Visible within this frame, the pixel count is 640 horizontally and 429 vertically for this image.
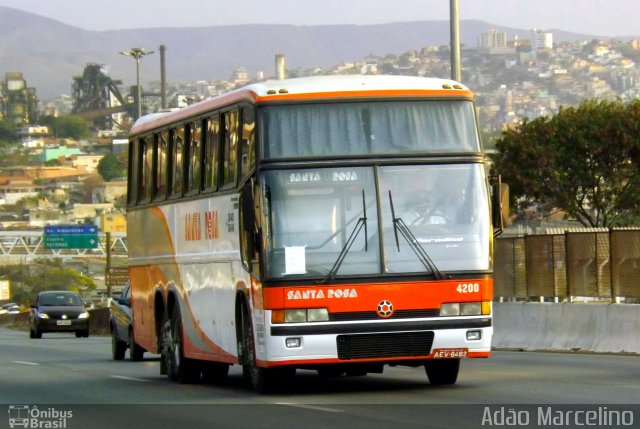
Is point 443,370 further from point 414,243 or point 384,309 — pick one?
point 414,243

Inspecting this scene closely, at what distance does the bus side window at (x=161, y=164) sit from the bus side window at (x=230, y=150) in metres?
3.31

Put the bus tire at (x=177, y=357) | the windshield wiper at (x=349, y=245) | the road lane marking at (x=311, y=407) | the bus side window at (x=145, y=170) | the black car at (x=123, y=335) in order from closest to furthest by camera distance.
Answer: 1. the road lane marking at (x=311, y=407)
2. the windshield wiper at (x=349, y=245)
3. the bus tire at (x=177, y=357)
4. the bus side window at (x=145, y=170)
5. the black car at (x=123, y=335)

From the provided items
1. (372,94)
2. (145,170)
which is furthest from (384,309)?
(145,170)

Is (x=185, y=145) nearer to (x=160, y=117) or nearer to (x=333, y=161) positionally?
(x=160, y=117)

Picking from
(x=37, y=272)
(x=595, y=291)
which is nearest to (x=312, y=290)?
(x=595, y=291)

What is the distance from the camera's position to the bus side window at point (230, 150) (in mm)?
18766

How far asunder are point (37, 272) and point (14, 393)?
148155mm

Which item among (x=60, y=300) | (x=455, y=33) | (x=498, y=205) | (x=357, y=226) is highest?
(x=455, y=33)

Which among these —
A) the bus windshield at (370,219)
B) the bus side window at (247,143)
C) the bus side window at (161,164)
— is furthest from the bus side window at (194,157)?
the bus windshield at (370,219)

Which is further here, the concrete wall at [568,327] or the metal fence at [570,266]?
the metal fence at [570,266]

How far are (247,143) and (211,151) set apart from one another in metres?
1.94

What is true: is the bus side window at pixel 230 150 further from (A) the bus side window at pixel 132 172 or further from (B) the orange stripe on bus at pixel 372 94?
(A) the bus side window at pixel 132 172

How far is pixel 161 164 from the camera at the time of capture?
2294cm

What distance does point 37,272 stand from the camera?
6570 inches
